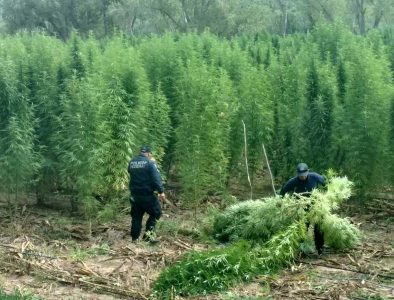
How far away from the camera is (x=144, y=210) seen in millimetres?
11180

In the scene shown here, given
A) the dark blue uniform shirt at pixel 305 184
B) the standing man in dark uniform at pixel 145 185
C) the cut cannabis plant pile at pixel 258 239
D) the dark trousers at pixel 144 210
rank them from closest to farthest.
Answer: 1. the cut cannabis plant pile at pixel 258 239
2. the dark blue uniform shirt at pixel 305 184
3. the standing man in dark uniform at pixel 145 185
4. the dark trousers at pixel 144 210

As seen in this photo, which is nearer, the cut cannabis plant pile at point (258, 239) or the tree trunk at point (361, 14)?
the cut cannabis plant pile at point (258, 239)

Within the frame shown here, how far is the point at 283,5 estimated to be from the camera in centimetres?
5038

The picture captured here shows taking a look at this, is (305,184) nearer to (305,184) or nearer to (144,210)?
(305,184)

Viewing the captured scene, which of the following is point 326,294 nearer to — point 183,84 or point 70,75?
point 183,84

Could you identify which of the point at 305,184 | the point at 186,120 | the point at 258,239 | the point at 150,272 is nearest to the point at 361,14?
the point at 186,120

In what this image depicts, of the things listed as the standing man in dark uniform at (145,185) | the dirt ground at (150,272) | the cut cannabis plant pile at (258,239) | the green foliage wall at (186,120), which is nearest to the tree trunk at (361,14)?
the green foliage wall at (186,120)

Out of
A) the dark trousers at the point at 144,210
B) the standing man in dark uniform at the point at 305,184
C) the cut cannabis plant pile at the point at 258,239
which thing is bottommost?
the dark trousers at the point at 144,210

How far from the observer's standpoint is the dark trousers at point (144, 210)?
11.0 m

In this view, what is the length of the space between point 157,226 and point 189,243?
1.53 metres

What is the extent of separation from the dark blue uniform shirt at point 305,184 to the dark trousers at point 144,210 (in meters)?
2.53

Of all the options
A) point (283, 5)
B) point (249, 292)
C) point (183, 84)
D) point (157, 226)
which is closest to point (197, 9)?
point (283, 5)

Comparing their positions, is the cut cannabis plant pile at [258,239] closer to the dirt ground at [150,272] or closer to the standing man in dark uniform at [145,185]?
the dirt ground at [150,272]

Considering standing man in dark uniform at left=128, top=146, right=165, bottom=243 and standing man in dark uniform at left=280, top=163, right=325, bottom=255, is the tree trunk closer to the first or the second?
standing man in dark uniform at left=128, top=146, right=165, bottom=243
